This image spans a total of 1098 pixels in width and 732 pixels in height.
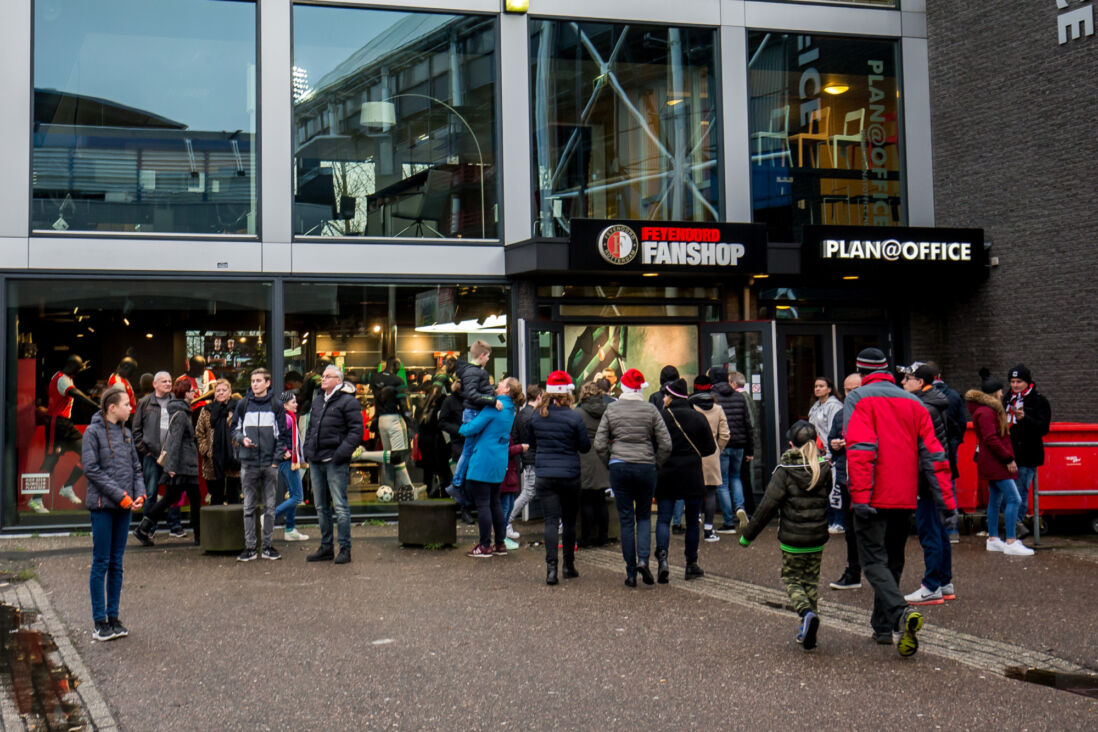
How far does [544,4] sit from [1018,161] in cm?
708

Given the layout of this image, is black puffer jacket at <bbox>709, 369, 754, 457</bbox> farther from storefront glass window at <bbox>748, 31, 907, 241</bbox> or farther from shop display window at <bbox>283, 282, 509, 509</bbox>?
storefront glass window at <bbox>748, 31, 907, 241</bbox>

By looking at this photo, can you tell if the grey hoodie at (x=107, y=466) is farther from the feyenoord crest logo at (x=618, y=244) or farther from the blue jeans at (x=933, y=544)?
the feyenoord crest logo at (x=618, y=244)

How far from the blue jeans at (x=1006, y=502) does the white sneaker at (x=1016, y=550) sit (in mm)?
83

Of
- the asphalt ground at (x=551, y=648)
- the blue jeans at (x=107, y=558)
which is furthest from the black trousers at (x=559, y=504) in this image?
the blue jeans at (x=107, y=558)

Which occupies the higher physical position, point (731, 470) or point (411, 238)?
point (411, 238)

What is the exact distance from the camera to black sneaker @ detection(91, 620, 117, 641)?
26.1 feet

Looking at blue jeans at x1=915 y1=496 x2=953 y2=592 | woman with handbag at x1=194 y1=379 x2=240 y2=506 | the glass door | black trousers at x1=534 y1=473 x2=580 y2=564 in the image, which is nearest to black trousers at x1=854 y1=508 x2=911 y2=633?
blue jeans at x1=915 y1=496 x2=953 y2=592

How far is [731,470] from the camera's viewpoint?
13.6m

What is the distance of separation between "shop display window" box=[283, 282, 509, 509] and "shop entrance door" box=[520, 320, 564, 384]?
0.71 m

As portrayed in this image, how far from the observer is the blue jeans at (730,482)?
43.9ft

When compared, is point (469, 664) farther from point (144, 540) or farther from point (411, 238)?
point (411, 238)

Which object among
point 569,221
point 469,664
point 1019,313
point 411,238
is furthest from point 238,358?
point 1019,313

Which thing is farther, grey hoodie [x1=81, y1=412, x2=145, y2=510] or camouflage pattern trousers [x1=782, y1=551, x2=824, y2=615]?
grey hoodie [x1=81, y1=412, x2=145, y2=510]

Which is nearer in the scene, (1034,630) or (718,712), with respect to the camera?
(718,712)
